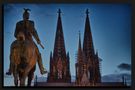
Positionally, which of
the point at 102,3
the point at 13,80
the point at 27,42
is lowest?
the point at 13,80

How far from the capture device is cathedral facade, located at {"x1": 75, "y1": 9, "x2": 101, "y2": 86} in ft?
26.7

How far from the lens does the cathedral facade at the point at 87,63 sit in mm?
8148

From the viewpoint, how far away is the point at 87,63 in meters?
8.19

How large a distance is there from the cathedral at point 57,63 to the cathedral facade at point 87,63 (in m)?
0.15

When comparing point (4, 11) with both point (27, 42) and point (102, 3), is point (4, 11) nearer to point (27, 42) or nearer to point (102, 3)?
point (27, 42)

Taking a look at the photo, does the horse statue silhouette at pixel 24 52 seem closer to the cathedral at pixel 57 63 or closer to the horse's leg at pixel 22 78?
the horse's leg at pixel 22 78

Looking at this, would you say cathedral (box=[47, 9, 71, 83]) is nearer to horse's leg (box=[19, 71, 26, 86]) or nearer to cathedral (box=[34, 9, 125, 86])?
cathedral (box=[34, 9, 125, 86])

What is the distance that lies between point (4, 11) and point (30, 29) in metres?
0.44

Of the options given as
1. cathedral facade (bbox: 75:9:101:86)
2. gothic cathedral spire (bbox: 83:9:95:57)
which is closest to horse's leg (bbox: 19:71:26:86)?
cathedral facade (bbox: 75:9:101:86)

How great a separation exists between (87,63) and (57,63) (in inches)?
16.5

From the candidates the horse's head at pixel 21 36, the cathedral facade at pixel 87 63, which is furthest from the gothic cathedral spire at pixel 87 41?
the horse's head at pixel 21 36

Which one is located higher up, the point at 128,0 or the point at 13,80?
the point at 128,0

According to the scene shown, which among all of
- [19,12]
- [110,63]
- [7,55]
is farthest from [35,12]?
[110,63]

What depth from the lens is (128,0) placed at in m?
8.17
